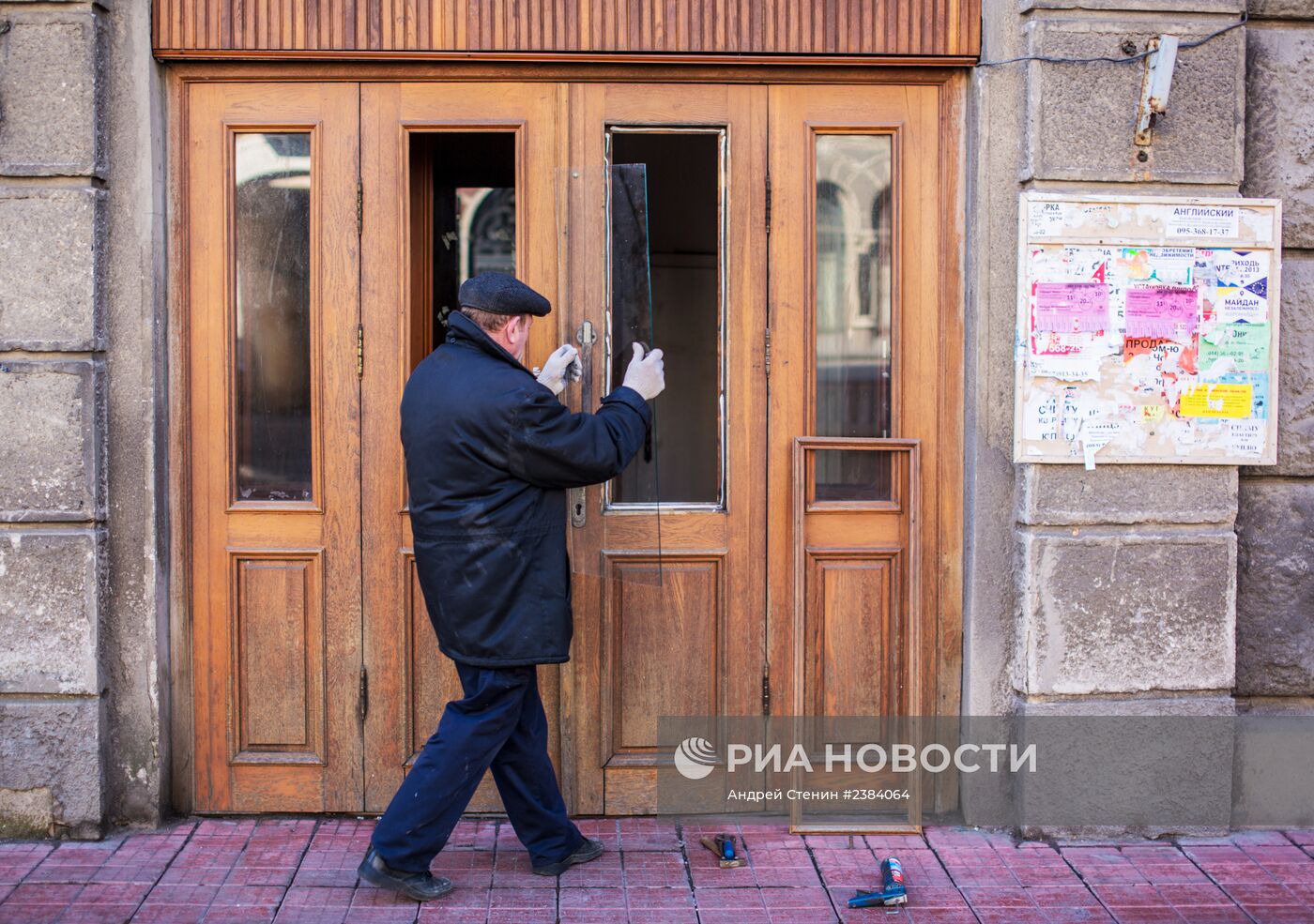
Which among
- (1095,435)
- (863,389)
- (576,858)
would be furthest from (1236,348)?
(576,858)

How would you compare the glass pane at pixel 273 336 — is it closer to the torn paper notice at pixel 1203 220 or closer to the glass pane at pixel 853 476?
the glass pane at pixel 853 476

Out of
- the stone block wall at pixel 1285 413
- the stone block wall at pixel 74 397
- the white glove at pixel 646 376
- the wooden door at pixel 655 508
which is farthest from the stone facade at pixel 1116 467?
the stone block wall at pixel 74 397

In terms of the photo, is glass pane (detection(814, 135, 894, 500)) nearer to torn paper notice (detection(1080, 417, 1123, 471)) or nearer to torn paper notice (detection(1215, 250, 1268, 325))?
torn paper notice (detection(1080, 417, 1123, 471))

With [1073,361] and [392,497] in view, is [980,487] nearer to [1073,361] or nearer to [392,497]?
[1073,361]

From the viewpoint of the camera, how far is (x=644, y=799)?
14.8 feet

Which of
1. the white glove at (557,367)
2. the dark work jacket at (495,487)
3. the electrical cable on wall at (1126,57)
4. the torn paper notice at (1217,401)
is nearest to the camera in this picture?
the dark work jacket at (495,487)

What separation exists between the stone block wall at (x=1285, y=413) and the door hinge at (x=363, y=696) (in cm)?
312

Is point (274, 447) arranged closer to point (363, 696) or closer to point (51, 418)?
point (51, 418)

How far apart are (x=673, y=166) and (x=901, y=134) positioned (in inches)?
32.0

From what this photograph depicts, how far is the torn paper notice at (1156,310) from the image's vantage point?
169 inches

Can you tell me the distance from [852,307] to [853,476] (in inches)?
23.9

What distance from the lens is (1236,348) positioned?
14.2 feet

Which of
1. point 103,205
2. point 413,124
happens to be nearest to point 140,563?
point 103,205

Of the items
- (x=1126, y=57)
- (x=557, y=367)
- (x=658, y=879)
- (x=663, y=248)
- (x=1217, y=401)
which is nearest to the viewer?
(x=658, y=879)
